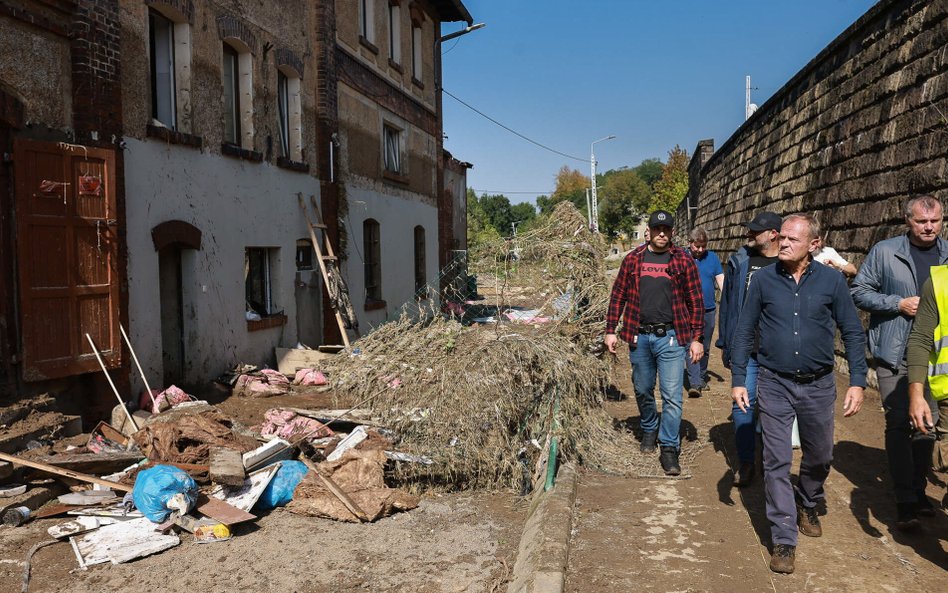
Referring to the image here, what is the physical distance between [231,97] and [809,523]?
9575 mm

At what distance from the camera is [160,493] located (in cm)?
509

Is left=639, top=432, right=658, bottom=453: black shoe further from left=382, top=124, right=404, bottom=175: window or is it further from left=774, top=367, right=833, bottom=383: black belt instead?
left=382, top=124, right=404, bottom=175: window

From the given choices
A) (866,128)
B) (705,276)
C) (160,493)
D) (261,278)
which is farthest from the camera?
(261,278)

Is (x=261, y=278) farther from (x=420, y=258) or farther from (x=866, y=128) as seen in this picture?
(x=866, y=128)

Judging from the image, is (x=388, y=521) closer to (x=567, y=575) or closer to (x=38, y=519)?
A: (x=567, y=575)

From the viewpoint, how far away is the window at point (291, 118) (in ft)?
39.7

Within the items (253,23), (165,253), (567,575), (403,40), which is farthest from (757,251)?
(403,40)

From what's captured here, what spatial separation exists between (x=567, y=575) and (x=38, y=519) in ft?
13.3

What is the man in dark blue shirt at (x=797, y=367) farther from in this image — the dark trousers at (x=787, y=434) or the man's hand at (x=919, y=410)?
the man's hand at (x=919, y=410)

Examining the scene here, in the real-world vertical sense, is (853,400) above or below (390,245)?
below

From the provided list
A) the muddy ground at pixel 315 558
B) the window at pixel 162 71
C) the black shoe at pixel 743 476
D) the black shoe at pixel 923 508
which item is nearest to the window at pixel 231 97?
the window at pixel 162 71

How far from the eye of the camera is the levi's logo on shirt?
5.88 meters

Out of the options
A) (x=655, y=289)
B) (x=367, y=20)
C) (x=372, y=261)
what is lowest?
(x=655, y=289)

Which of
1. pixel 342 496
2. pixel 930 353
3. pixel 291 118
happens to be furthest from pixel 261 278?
pixel 930 353
